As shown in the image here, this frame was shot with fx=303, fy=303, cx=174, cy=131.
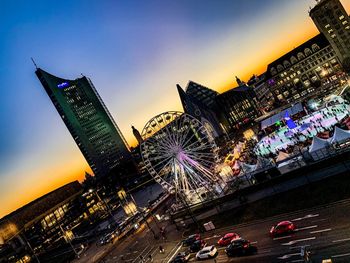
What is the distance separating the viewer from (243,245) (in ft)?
107

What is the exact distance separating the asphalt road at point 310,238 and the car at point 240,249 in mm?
569

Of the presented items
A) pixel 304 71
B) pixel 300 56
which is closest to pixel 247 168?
pixel 304 71

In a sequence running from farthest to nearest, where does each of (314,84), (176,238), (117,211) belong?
(314,84) < (117,211) < (176,238)

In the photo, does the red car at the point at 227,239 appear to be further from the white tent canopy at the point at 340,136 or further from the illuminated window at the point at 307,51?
the illuminated window at the point at 307,51

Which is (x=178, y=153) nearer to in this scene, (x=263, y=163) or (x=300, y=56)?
(x=263, y=163)

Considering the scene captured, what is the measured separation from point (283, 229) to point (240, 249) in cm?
506

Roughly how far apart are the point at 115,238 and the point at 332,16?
127m

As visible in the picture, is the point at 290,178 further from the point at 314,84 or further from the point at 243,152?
the point at 314,84

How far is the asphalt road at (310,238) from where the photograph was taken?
84.7ft

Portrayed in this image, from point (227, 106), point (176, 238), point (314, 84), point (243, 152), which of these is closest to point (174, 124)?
point (176, 238)

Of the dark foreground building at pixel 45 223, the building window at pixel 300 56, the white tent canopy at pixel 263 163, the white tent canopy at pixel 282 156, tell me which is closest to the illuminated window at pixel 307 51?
the building window at pixel 300 56

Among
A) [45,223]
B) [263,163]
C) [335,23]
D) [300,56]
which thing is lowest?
[263,163]

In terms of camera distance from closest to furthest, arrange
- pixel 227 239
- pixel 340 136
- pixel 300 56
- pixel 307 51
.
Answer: pixel 227 239 → pixel 340 136 → pixel 307 51 → pixel 300 56

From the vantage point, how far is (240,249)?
32.7m
